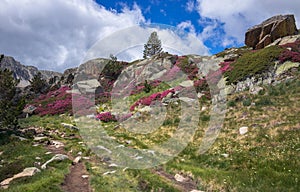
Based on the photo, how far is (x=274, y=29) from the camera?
146 feet

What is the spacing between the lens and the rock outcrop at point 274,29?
44.0 meters

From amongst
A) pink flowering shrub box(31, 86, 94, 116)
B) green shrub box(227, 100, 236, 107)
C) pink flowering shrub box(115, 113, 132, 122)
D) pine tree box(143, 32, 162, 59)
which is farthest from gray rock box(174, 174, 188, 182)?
pine tree box(143, 32, 162, 59)

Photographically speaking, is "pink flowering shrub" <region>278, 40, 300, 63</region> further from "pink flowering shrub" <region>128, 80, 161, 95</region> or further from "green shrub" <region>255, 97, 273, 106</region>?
"pink flowering shrub" <region>128, 80, 161, 95</region>

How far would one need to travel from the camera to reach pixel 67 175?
12969 mm

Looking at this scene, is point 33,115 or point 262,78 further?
point 33,115

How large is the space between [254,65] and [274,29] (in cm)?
1636

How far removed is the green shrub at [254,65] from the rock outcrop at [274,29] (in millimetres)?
10659

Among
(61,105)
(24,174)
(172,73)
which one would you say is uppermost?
(172,73)

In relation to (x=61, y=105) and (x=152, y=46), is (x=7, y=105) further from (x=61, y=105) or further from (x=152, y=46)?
(x=152, y=46)

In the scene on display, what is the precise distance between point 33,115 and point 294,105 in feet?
137

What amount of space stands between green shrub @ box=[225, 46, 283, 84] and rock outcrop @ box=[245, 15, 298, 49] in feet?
35.0

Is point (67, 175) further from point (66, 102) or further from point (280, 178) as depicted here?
point (66, 102)

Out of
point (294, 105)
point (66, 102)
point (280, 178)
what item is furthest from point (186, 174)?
point (66, 102)

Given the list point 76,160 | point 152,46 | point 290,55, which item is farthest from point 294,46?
point 152,46
